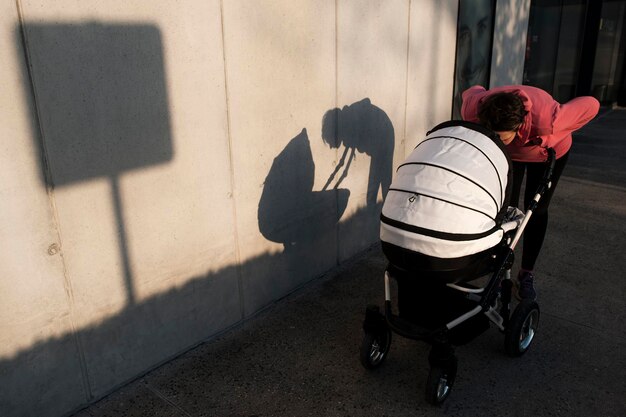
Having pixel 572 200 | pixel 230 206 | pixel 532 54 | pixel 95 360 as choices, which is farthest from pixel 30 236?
pixel 532 54

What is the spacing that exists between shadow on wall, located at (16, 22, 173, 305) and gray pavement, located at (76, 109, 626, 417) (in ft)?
2.22

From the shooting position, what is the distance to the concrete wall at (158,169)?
2.49 meters

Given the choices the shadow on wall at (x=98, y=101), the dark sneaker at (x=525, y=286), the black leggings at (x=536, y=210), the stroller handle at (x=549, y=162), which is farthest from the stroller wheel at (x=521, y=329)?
the shadow on wall at (x=98, y=101)

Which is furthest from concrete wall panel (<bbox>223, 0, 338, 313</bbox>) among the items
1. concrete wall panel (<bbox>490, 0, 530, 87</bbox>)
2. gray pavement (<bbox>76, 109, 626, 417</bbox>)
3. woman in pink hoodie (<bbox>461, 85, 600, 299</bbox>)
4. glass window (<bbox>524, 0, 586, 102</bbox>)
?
glass window (<bbox>524, 0, 586, 102</bbox>)

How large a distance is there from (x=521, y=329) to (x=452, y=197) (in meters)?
1.11

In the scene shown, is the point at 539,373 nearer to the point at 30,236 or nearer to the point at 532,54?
the point at 30,236

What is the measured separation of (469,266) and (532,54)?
978cm

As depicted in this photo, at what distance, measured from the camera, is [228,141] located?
3383 mm

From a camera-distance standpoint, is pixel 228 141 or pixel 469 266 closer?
pixel 469 266

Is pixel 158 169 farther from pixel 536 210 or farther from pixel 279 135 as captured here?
pixel 536 210

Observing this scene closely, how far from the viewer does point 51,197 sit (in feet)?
8.41

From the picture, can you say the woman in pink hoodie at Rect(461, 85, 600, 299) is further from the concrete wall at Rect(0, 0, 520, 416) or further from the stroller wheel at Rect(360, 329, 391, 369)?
the stroller wheel at Rect(360, 329, 391, 369)

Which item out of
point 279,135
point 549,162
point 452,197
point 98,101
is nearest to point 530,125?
point 549,162

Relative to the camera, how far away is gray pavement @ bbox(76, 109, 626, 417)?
9.64ft
